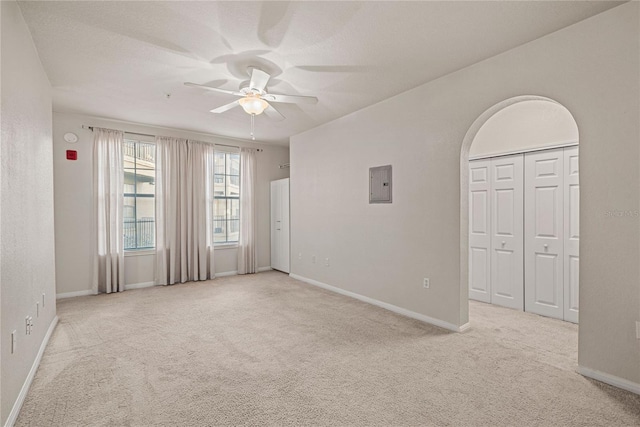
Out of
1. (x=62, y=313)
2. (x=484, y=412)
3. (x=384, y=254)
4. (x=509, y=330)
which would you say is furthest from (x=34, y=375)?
(x=509, y=330)

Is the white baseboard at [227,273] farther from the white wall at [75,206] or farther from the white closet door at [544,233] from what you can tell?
the white closet door at [544,233]

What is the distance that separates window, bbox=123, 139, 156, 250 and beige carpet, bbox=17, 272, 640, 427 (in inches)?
62.3

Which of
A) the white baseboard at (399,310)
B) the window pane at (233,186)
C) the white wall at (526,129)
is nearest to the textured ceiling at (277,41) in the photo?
the white wall at (526,129)

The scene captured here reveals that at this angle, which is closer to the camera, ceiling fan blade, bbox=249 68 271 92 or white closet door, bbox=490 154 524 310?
ceiling fan blade, bbox=249 68 271 92

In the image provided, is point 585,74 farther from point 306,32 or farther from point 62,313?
point 62,313

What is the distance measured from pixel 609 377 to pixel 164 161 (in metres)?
5.87

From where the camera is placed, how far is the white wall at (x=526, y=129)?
356 cm

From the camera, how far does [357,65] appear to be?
10.1ft

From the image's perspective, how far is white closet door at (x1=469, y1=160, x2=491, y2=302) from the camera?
426 cm

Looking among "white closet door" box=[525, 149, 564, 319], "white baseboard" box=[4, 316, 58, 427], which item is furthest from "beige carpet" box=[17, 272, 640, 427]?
"white closet door" box=[525, 149, 564, 319]

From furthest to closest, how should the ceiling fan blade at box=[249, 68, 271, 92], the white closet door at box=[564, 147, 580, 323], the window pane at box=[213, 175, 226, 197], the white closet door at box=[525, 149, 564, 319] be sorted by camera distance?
the window pane at box=[213, 175, 226, 197] → the white closet door at box=[525, 149, 564, 319] → the white closet door at box=[564, 147, 580, 323] → the ceiling fan blade at box=[249, 68, 271, 92]

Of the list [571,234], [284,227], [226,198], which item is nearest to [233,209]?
[226,198]

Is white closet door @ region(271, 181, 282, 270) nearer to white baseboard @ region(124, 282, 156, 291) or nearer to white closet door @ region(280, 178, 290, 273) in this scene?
white closet door @ region(280, 178, 290, 273)

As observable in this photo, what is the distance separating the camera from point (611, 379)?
7.48 feet
